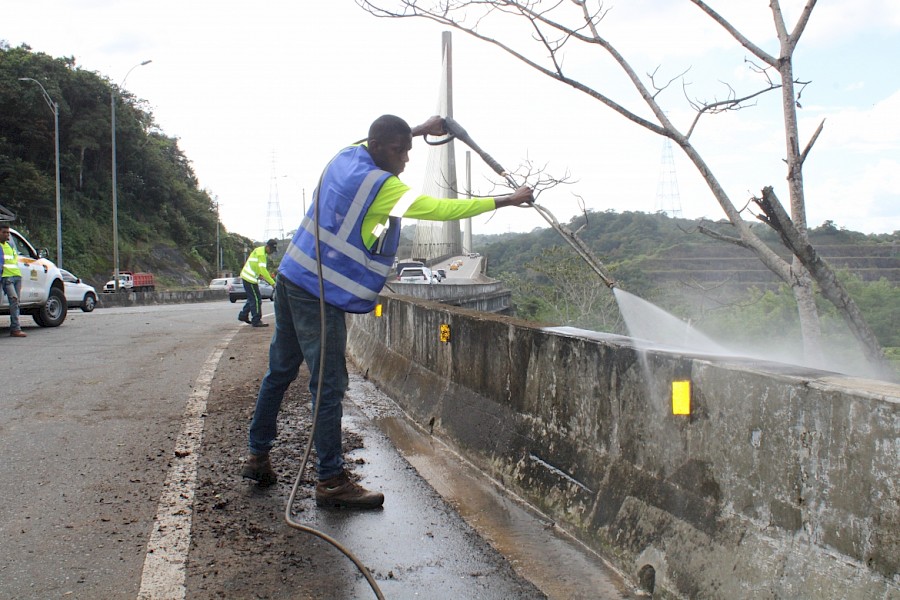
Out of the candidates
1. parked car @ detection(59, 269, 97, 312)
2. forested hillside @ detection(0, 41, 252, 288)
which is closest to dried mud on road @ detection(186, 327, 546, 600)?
parked car @ detection(59, 269, 97, 312)

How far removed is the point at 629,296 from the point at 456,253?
77055 mm

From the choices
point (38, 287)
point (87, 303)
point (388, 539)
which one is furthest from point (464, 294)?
point (388, 539)

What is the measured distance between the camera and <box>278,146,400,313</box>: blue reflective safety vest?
419cm

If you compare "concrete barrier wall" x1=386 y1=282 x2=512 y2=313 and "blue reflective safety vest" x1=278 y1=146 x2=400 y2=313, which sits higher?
"blue reflective safety vest" x1=278 y1=146 x2=400 y2=313

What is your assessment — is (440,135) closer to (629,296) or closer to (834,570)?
(629,296)

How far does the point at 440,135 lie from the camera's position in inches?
190

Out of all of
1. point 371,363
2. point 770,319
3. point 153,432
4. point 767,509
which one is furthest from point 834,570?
point 770,319

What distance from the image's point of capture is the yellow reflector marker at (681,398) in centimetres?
326

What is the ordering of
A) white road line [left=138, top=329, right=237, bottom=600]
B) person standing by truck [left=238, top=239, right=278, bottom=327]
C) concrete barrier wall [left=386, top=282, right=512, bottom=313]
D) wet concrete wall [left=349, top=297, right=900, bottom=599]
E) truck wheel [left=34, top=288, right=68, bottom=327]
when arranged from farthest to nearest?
concrete barrier wall [left=386, top=282, right=512, bottom=313], truck wheel [left=34, top=288, right=68, bottom=327], person standing by truck [left=238, top=239, right=278, bottom=327], white road line [left=138, top=329, right=237, bottom=600], wet concrete wall [left=349, top=297, right=900, bottom=599]

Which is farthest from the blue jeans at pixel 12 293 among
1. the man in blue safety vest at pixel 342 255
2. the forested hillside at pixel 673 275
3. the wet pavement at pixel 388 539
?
the forested hillside at pixel 673 275

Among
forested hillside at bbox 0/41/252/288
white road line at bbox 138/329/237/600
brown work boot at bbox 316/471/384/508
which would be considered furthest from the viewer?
forested hillside at bbox 0/41/252/288

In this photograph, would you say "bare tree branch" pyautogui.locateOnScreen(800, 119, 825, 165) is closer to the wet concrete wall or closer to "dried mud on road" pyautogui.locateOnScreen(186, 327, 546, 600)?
the wet concrete wall

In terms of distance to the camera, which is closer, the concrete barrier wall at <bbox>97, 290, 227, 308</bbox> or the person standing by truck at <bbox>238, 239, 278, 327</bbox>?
the person standing by truck at <bbox>238, 239, 278, 327</bbox>

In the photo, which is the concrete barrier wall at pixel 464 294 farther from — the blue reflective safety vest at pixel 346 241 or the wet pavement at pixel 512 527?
the blue reflective safety vest at pixel 346 241
